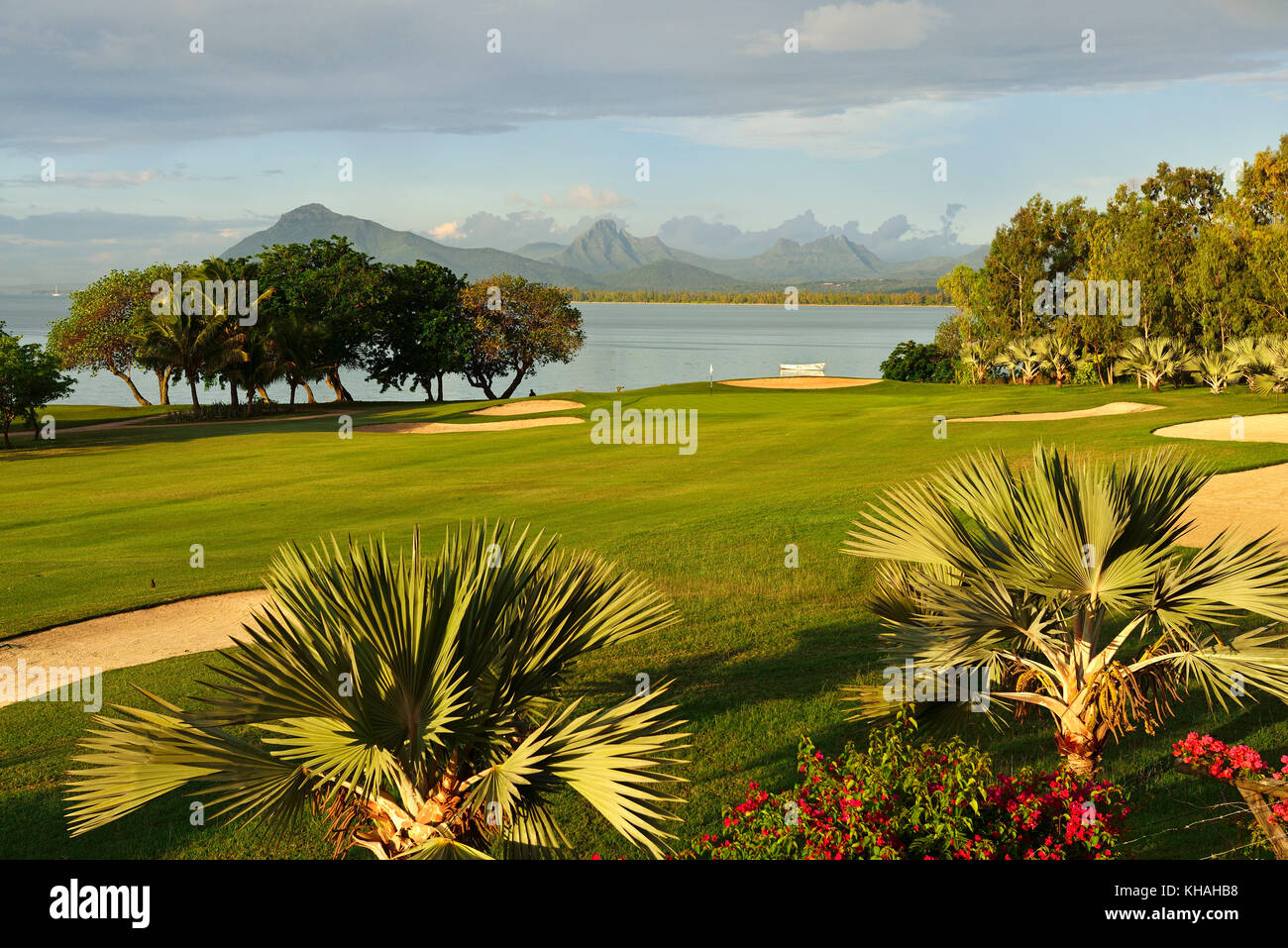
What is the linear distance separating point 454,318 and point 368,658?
60271 mm

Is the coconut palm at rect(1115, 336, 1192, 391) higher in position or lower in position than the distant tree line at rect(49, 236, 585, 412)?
lower

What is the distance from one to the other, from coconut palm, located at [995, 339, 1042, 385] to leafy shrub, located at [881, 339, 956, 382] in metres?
4.47

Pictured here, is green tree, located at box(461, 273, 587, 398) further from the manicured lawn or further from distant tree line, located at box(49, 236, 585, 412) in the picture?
the manicured lawn

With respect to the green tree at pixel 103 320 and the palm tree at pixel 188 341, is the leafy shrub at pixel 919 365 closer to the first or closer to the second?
the palm tree at pixel 188 341

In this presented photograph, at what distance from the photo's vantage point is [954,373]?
6116 cm

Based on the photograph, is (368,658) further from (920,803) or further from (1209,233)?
(1209,233)

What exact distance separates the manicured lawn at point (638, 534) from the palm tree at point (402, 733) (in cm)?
195

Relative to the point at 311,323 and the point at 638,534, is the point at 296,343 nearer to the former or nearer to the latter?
the point at 311,323

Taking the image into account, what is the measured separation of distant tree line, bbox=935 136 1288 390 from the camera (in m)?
36.9

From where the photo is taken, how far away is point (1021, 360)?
5309cm

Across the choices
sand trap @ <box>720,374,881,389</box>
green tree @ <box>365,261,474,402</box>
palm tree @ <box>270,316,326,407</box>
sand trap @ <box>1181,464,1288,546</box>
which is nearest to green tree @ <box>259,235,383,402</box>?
green tree @ <box>365,261,474,402</box>

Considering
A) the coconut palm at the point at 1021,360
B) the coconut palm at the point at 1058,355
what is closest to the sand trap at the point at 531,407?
the coconut palm at the point at 1021,360
